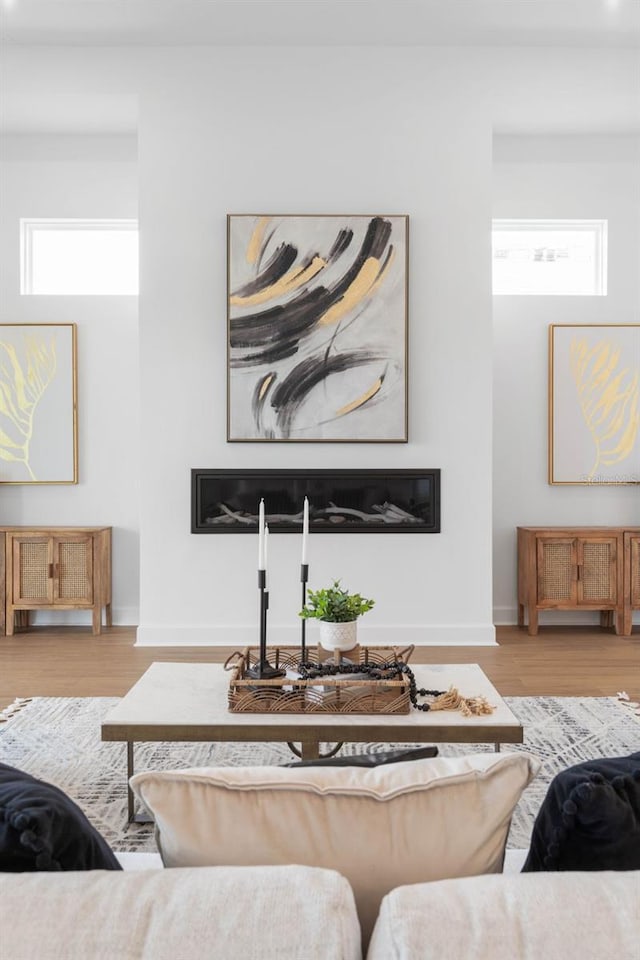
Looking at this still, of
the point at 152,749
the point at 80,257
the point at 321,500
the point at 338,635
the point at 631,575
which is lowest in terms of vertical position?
the point at 152,749

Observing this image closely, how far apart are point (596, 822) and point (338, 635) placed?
1.56 m

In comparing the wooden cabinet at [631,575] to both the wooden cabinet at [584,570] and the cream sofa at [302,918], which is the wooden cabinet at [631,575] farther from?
the cream sofa at [302,918]

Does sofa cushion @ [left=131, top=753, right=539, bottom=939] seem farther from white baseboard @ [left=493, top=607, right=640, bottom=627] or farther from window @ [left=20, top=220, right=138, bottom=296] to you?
window @ [left=20, top=220, right=138, bottom=296]

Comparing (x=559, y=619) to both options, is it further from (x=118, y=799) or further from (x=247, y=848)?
(x=247, y=848)

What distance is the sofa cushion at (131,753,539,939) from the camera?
2.85ft

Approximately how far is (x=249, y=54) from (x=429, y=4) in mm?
1152

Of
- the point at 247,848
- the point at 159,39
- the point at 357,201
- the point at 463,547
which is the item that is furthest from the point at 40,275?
the point at 247,848

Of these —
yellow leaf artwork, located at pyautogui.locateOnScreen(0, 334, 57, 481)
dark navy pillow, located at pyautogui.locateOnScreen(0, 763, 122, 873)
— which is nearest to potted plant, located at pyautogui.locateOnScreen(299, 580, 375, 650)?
dark navy pillow, located at pyautogui.locateOnScreen(0, 763, 122, 873)

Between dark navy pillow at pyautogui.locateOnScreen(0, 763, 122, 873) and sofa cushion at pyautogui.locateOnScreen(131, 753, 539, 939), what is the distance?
0.29ft

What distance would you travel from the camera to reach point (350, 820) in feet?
2.91

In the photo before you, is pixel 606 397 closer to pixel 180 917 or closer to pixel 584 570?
pixel 584 570

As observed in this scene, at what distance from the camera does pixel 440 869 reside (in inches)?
34.5

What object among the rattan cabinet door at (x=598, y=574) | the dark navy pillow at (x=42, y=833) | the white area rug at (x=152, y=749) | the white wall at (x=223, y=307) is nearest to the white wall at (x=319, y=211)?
the white wall at (x=223, y=307)

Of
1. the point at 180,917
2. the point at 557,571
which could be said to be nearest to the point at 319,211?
the point at 557,571
